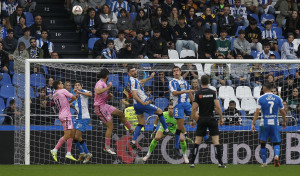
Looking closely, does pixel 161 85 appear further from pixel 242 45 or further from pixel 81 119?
pixel 242 45

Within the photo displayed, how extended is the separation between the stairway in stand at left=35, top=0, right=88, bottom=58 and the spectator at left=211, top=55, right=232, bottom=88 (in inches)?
206

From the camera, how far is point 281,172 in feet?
47.9

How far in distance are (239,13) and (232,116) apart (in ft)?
24.6

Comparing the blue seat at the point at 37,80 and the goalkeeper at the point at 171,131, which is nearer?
the goalkeeper at the point at 171,131

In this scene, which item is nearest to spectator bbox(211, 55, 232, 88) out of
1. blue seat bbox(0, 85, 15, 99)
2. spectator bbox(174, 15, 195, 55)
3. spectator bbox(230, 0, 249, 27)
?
spectator bbox(174, 15, 195, 55)

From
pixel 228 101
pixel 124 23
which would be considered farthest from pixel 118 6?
pixel 228 101

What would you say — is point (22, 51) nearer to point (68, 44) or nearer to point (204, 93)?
point (68, 44)

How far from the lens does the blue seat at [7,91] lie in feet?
68.4

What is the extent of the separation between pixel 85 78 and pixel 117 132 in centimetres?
169

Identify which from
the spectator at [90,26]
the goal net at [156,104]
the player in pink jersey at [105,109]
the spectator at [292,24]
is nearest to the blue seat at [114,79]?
the goal net at [156,104]

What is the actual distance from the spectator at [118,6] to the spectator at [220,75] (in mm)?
5724

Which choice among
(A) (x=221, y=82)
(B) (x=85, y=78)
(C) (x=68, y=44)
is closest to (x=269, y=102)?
(A) (x=221, y=82)

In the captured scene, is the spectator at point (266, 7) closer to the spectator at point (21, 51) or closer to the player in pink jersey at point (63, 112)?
the spectator at point (21, 51)

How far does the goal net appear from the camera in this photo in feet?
63.5
